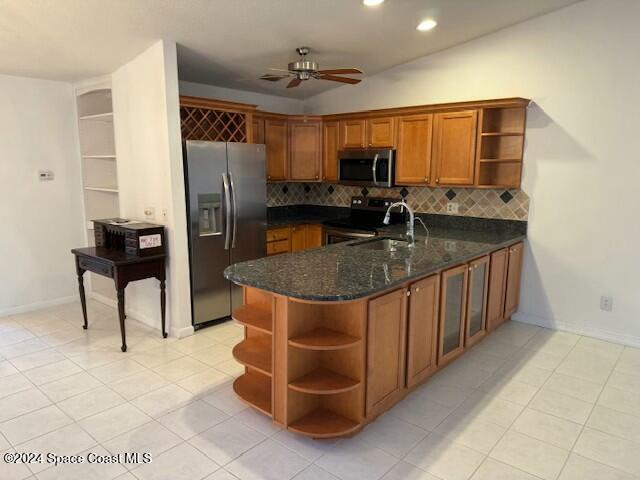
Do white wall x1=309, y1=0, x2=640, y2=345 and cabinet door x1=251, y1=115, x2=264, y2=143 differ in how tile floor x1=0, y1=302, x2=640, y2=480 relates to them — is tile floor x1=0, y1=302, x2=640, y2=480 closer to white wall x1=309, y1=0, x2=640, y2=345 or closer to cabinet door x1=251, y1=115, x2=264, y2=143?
white wall x1=309, y1=0, x2=640, y2=345

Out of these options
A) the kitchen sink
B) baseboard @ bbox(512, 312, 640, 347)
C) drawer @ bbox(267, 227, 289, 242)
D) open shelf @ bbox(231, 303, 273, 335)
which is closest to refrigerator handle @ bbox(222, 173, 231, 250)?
drawer @ bbox(267, 227, 289, 242)

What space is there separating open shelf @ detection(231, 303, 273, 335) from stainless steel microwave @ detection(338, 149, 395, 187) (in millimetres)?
2394

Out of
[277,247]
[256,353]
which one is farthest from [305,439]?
[277,247]

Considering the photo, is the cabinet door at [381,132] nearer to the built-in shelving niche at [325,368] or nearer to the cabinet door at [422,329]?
the cabinet door at [422,329]

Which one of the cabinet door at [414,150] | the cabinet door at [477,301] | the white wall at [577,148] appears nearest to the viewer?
the cabinet door at [477,301]

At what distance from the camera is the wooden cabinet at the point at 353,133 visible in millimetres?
4825

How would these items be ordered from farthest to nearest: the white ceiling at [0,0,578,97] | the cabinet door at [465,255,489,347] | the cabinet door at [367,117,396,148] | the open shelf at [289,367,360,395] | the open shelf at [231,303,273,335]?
the cabinet door at [367,117,396,148]
the cabinet door at [465,255,489,347]
the white ceiling at [0,0,578,97]
the open shelf at [231,303,273,335]
the open shelf at [289,367,360,395]

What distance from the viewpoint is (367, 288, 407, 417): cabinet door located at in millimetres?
2357

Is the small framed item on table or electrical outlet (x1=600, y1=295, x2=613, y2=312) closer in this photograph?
the small framed item on table

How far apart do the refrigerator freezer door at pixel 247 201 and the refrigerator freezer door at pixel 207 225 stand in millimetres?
101

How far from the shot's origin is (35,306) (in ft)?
15.0

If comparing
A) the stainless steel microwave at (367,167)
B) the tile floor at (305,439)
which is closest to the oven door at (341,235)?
the stainless steel microwave at (367,167)

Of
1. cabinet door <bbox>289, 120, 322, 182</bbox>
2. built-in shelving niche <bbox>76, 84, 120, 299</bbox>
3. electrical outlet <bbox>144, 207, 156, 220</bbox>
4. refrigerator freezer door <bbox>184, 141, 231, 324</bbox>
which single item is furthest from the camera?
cabinet door <bbox>289, 120, 322, 182</bbox>

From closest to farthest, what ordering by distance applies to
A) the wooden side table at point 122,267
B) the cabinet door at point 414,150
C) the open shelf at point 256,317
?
the open shelf at point 256,317 → the wooden side table at point 122,267 → the cabinet door at point 414,150
